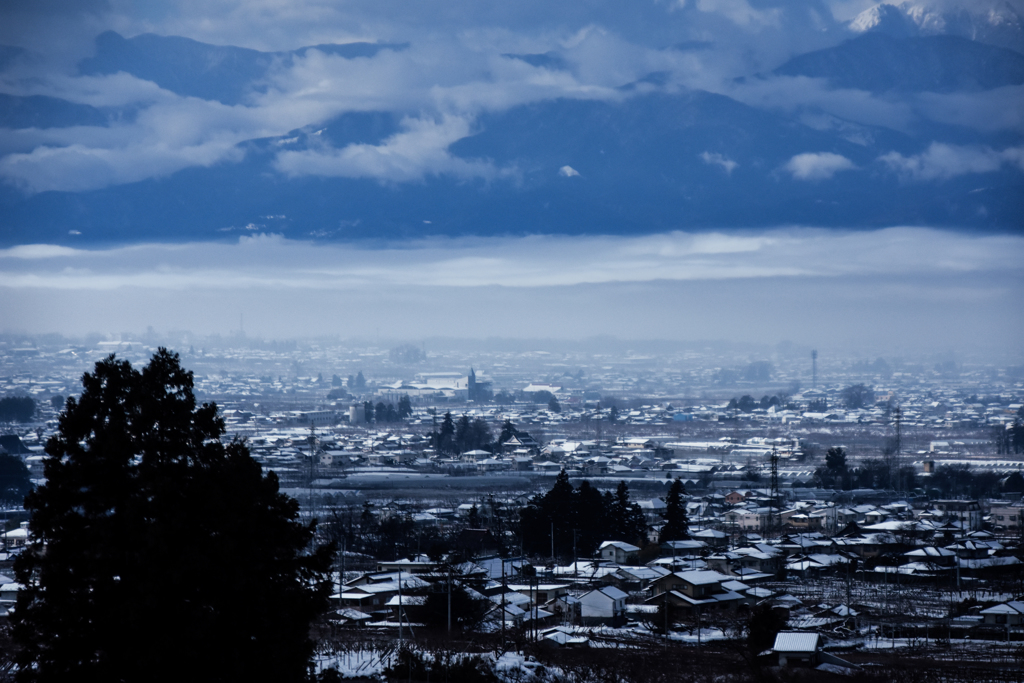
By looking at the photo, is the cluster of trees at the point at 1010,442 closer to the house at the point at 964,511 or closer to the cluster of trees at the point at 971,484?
the cluster of trees at the point at 971,484

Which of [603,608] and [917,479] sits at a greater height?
[603,608]

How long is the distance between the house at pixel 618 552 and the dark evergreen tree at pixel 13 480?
51.6 ft

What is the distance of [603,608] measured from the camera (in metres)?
15.4

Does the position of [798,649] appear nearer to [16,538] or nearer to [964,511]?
[16,538]

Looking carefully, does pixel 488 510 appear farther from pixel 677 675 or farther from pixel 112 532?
pixel 112 532

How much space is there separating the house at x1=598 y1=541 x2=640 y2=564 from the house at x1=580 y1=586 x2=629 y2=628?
4.38 metres

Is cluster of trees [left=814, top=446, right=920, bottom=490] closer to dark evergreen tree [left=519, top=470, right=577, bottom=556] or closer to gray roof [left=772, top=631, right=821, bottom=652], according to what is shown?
dark evergreen tree [left=519, top=470, right=577, bottom=556]

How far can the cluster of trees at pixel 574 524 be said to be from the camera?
20.9m

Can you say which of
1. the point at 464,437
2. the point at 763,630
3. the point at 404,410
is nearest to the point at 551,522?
the point at 763,630

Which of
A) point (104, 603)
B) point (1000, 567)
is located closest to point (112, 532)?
point (104, 603)

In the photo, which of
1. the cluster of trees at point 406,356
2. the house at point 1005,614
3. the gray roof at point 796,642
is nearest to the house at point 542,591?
the gray roof at point 796,642

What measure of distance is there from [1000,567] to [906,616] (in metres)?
3.96

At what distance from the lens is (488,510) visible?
82.6 ft

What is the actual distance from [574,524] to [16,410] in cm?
3980
